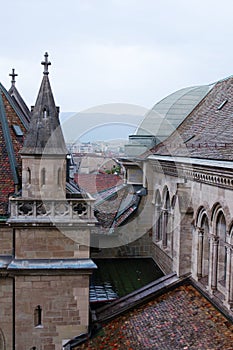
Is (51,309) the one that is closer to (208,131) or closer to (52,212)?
(52,212)

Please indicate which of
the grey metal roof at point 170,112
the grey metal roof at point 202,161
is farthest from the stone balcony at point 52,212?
the grey metal roof at point 170,112

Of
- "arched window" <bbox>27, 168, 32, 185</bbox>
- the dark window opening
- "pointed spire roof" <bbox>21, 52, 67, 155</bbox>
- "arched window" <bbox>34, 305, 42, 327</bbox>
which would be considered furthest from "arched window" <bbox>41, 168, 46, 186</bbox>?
"arched window" <bbox>34, 305, 42, 327</bbox>

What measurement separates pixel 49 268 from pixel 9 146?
5.11 metres

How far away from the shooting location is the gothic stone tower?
52.4 feet

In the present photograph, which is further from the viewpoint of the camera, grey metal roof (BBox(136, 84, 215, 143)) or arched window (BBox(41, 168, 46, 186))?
grey metal roof (BBox(136, 84, 215, 143))

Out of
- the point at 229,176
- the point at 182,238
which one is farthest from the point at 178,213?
the point at 229,176

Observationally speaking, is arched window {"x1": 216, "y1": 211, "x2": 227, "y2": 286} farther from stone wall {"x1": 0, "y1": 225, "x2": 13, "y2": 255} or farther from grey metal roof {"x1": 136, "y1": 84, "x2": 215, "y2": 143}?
grey metal roof {"x1": 136, "y1": 84, "x2": 215, "y2": 143}

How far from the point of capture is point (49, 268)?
16031 mm

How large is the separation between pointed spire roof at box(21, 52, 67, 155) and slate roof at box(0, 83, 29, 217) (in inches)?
58.2

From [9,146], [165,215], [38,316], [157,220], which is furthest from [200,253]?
→ [9,146]

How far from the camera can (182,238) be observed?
60.7 feet

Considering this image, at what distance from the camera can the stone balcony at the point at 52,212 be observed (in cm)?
1579

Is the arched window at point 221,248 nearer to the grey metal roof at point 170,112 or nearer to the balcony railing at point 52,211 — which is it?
the balcony railing at point 52,211

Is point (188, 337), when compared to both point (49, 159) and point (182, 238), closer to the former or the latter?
point (182, 238)
